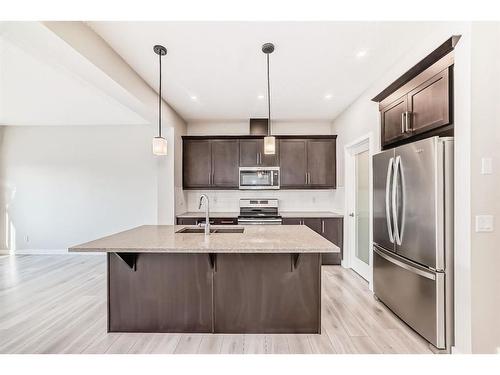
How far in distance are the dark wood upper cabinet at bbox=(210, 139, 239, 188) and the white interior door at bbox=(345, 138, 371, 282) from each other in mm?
2026

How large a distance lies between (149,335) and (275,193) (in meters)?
3.44

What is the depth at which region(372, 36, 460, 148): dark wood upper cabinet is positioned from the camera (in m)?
2.02

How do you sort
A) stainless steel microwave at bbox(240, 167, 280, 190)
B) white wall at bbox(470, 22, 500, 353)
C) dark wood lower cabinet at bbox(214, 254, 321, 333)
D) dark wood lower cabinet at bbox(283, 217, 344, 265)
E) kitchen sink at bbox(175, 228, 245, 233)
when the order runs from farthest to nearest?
stainless steel microwave at bbox(240, 167, 280, 190)
dark wood lower cabinet at bbox(283, 217, 344, 265)
kitchen sink at bbox(175, 228, 245, 233)
dark wood lower cabinet at bbox(214, 254, 321, 333)
white wall at bbox(470, 22, 500, 353)

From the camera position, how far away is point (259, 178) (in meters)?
4.91

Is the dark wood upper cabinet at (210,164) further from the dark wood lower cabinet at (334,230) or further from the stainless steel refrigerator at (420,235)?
the stainless steel refrigerator at (420,235)

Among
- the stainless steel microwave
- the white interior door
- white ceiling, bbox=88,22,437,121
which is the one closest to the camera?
white ceiling, bbox=88,22,437,121

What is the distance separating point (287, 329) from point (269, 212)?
2.77 meters

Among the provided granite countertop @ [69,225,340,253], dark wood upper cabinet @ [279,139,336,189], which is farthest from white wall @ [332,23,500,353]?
dark wood upper cabinet @ [279,139,336,189]

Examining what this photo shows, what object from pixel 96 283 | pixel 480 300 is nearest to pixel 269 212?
pixel 96 283

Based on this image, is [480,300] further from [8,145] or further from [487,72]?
[8,145]

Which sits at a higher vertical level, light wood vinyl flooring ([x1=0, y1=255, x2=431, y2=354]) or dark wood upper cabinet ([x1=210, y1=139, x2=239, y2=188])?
dark wood upper cabinet ([x1=210, y1=139, x2=239, y2=188])

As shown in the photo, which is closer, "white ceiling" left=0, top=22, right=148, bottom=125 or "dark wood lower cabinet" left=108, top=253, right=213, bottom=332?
"white ceiling" left=0, top=22, right=148, bottom=125

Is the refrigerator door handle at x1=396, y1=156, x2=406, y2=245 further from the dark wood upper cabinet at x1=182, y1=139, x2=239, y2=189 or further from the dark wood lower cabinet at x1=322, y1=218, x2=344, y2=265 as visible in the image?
the dark wood upper cabinet at x1=182, y1=139, x2=239, y2=189
